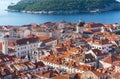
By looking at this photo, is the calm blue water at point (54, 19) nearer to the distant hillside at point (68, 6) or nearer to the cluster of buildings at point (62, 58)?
the distant hillside at point (68, 6)

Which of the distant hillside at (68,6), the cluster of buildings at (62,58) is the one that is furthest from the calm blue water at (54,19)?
the cluster of buildings at (62,58)

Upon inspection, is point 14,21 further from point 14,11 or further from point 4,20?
point 14,11

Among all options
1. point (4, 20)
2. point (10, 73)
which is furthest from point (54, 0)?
point (10, 73)

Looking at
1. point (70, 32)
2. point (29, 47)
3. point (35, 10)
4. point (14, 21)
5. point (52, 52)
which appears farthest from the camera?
point (35, 10)

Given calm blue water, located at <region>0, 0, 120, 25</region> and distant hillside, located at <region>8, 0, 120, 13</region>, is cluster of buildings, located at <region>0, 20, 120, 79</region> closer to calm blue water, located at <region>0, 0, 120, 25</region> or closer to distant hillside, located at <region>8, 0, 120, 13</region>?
calm blue water, located at <region>0, 0, 120, 25</region>

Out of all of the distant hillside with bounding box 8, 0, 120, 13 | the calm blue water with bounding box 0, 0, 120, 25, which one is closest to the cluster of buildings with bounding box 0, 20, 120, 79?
the calm blue water with bounding box 0, 0, 120, 25
